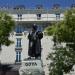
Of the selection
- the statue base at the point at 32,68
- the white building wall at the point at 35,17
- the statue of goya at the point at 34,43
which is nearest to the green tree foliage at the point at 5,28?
the statue of goya at the point at 34,43

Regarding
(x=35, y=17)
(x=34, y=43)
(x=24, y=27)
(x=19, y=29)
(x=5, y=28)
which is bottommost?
(x=34, y=43)

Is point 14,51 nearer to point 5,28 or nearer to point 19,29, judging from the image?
point 19,29

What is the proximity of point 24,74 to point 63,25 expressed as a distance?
18.6 metres

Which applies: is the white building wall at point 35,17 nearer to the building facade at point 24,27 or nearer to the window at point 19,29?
the building facade at point 24,27

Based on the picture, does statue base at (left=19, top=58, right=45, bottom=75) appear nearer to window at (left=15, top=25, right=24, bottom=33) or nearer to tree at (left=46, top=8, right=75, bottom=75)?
tree at (left=46, top=8, right=75, bottom=75)

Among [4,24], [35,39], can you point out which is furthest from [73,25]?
[35,39]

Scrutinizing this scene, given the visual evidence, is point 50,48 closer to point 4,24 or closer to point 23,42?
point 23,42

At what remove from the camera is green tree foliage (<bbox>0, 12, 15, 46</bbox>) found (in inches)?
1752

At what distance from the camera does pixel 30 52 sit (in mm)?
28250

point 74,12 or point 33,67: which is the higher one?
point 74,12

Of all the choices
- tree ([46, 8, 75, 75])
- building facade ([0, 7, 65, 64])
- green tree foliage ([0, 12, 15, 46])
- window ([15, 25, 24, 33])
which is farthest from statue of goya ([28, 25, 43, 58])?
window ([15, 25, 24, 33])

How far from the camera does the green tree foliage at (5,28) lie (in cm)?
4450

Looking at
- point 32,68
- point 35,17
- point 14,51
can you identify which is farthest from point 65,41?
point 35,17

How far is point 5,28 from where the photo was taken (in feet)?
148
